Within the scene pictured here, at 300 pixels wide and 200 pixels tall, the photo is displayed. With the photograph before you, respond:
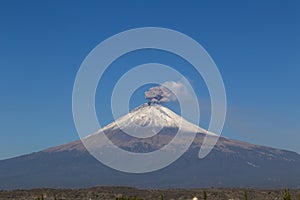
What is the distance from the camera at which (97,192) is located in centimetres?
13638

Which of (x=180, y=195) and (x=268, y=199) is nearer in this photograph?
(x=268, y=199)

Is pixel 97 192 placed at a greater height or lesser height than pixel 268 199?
greater

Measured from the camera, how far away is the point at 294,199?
378 feet

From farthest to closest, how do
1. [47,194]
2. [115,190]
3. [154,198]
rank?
[115,190]
[47,194]
[154,198]

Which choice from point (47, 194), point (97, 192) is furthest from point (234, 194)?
point (47, 194)

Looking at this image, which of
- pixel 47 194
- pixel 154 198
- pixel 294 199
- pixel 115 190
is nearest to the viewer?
pixel 294 199

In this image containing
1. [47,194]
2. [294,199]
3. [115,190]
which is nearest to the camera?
[294,199]

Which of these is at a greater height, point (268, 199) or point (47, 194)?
point (47, 194)

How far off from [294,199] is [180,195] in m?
27.8

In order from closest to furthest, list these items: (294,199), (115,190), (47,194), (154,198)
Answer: (294,199) → (154,198) → (47,194) → (115,190)

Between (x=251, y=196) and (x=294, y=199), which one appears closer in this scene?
(x=294, y=199)

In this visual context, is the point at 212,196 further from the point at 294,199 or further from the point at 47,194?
the point at 47,194

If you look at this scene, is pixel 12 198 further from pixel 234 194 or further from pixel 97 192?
pixel 234 194

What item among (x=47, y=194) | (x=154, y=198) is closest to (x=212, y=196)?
(x=154, y=198)
